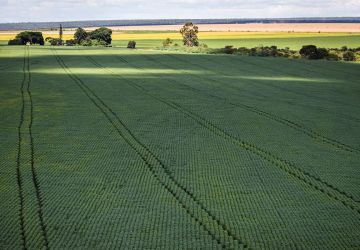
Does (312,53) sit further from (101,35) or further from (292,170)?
(101,35)

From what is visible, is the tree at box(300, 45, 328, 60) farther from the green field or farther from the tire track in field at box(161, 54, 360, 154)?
the tire track in field at box(161, 54, 360, 154)

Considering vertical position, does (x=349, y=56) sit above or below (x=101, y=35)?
below

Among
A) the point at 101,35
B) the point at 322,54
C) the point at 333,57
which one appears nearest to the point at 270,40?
the point at 101,35

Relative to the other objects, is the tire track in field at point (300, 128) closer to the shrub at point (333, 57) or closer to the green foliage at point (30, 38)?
the shrub at point (333, 57)

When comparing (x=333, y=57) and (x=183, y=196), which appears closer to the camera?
(x=183, y=196)

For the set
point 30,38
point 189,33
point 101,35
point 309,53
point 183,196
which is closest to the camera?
point 183,196

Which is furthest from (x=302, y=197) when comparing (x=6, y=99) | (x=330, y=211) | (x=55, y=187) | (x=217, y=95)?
(x=6, y=99)

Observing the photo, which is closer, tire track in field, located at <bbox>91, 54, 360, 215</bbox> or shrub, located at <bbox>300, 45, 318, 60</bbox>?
tire track in field, located at <bbox>91, 54, 360, 215</bbox>

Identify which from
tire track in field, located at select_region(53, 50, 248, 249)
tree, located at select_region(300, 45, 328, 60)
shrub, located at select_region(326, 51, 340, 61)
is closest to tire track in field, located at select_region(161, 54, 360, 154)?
tire track in field, located at select_region(53, 50, 248, 249)
